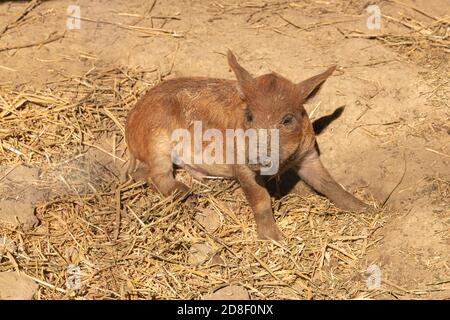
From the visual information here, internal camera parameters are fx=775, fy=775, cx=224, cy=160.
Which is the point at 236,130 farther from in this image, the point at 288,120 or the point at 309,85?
the point at 309,85

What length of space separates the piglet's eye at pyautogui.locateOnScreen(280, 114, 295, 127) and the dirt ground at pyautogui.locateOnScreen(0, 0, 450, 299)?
112cm

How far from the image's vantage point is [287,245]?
23.6ft

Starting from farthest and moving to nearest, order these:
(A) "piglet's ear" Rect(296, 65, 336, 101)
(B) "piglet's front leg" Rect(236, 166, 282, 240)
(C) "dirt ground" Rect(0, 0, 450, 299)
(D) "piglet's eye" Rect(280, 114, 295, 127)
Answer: (B) "piglet's front leg" Rect(236, 166, 282, 240) < (A) "piglet's ear" Rect(296, 65, 336, 101) < (D) "piglet's eye" Rect(280, 114, 295, 127) < (C) "dirt ground" Rect(0, 0, 450, 299)

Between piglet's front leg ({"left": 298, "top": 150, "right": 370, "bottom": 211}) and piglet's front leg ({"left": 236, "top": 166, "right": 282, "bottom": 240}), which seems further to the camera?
piglet's front leg ({"left": 298, "top": 150, "right": 370, "bottom": 211})

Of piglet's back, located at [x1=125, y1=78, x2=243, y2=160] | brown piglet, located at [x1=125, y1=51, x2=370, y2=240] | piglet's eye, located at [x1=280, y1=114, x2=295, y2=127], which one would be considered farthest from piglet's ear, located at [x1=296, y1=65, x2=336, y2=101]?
piglet's back, located at [x1=125, y1=78, x2=243, y2=160]

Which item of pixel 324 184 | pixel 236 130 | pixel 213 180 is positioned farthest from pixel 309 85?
pixel 213 180

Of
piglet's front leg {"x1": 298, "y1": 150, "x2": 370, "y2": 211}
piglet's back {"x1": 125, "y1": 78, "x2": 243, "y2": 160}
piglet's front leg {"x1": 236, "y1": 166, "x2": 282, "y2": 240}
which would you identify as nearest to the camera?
piglet's front leg {"x1": 236, "y1": 166, "x2": 282, "y2": 240}

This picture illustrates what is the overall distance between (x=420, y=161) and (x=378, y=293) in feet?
5.96

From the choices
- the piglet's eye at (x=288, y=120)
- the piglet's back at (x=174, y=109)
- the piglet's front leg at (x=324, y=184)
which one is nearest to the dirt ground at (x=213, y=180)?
the piglet's front leg at (x=324, y=184)

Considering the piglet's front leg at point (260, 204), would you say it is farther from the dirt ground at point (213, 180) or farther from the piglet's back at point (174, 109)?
the piglet's back at point (174, 109)

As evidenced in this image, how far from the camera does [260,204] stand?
7.29 meters

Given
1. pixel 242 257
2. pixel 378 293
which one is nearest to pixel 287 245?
pixel 242 257

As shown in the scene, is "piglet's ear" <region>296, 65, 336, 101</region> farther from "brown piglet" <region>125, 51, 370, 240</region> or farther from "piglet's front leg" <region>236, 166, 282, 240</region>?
"piglet's front leg" <region>236, 166, 282, 240</region>

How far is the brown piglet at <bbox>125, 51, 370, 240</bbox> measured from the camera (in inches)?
269
